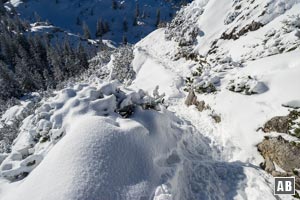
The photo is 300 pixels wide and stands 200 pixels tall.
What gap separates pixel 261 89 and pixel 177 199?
26.7 feet

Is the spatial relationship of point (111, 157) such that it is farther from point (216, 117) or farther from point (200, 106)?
point (200, 106)

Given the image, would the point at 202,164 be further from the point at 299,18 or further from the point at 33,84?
the point at 33,84

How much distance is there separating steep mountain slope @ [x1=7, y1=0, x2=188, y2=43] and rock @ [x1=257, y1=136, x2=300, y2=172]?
117m

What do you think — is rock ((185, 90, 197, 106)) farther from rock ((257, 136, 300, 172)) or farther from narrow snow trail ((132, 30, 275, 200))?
rock ((257, 136, 300, 172))

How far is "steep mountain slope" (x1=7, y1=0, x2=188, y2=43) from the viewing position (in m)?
126

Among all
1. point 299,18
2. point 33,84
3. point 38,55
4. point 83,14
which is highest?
point 299,18

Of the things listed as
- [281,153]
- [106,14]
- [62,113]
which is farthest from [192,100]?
[106,14]

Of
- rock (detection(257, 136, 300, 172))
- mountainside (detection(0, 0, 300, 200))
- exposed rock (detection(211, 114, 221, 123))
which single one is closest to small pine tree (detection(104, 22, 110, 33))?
mountainside (detection(0, 0, 300, 200))

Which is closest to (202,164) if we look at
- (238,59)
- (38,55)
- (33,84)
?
(238,59)

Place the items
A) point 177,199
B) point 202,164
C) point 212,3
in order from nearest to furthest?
point 177,199
point 202,164
point 212,3

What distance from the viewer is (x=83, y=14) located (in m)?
139

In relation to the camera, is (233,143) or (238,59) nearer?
(233,143)

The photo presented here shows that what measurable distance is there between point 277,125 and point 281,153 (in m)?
1.52

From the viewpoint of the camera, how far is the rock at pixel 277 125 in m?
9.59
